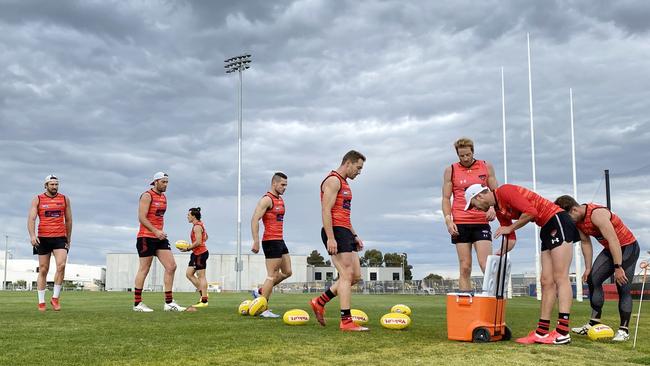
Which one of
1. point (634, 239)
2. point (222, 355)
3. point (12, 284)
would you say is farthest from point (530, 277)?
point (12, 284)

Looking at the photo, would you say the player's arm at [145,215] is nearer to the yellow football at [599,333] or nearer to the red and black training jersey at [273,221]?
the red and black training jersey at [273,221]

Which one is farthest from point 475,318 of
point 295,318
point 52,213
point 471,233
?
point 52,213

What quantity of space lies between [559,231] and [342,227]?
2681mm

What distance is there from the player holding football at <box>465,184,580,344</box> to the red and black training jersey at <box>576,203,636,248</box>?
0.79 m

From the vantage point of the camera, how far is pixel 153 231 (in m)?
11.0

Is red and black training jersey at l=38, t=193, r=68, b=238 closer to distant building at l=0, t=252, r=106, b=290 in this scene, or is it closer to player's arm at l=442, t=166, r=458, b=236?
player's arm at l=442, t=166, r=458, b=236

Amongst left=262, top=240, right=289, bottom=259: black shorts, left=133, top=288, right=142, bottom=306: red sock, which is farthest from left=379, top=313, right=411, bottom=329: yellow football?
left=133, top=288, right=142, bottom=306: red sock

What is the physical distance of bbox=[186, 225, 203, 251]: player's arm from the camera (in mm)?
13898

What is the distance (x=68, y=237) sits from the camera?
11.8 meters

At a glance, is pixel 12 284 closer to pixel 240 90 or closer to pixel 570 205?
pixel 240 90

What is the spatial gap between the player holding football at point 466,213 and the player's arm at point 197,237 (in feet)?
22.9

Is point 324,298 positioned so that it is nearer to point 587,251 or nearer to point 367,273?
point 587,251

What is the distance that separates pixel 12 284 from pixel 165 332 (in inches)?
3899

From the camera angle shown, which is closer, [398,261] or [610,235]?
[610,235]
